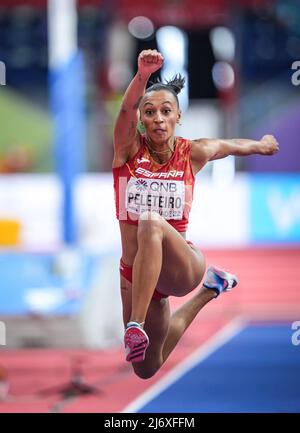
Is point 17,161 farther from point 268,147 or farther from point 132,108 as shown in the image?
point 132,108

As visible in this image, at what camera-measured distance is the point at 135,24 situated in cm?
1359

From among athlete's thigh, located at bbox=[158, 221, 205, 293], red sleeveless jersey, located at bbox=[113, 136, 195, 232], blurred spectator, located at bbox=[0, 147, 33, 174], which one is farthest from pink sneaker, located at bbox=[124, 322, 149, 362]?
blurred spectator, located at bbox=[0, 147, 33, 174]

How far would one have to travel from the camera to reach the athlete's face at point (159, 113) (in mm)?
3342

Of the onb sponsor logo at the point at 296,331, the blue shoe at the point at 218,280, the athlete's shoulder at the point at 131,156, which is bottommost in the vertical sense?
the onb sponsor logo at the point at 296,331

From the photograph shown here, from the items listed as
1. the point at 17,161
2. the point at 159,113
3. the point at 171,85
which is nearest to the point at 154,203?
the point at 159,113

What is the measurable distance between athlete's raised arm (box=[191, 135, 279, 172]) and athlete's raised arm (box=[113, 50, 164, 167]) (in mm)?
242

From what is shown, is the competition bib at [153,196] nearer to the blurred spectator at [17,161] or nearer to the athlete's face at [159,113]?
the athlete's face at [159,113]

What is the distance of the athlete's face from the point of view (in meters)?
3.34

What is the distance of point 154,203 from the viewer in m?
3.37

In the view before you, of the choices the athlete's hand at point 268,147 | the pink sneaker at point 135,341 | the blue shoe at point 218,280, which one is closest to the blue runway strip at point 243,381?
the blue shoe at point 218,280

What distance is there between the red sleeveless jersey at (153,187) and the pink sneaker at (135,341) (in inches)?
15.4

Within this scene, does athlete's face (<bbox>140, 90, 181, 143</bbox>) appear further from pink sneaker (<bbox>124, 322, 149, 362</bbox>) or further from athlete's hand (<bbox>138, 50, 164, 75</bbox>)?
pink sneaker (<bbox>124, 322, 149, 362</bbox>)
